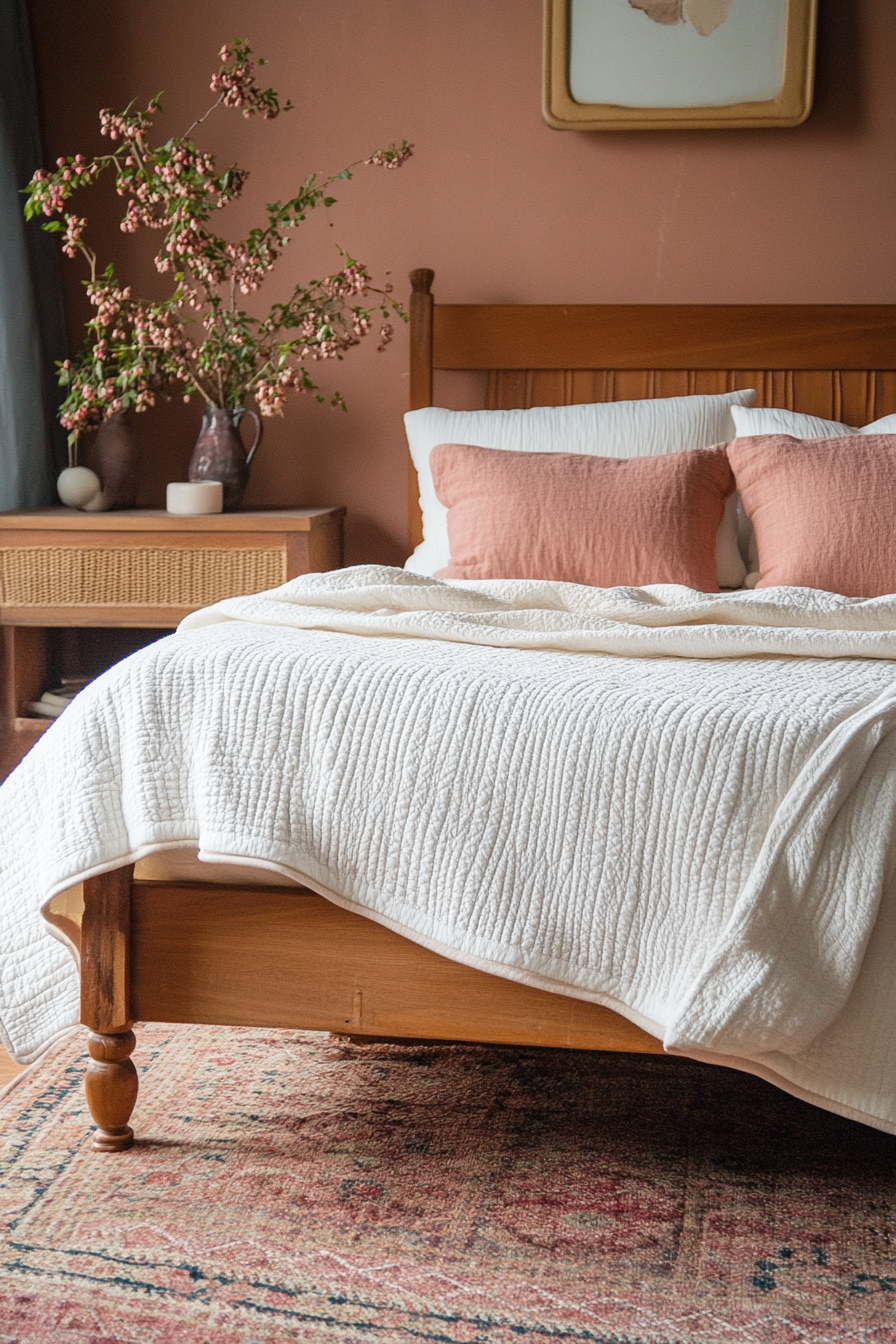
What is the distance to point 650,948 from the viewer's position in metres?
1.30

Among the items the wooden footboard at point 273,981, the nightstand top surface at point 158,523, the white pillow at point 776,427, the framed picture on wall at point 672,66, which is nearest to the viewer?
the wooden footboard at point 273,981

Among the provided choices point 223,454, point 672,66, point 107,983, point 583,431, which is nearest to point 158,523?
point 223,454

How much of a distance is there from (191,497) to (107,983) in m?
1.47

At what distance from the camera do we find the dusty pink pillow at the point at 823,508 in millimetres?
2195

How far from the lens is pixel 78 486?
283 cm

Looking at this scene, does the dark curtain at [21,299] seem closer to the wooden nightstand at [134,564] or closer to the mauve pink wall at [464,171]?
the mauve pink wall at [464,171]

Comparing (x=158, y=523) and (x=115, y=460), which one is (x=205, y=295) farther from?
(x=158, y=523)

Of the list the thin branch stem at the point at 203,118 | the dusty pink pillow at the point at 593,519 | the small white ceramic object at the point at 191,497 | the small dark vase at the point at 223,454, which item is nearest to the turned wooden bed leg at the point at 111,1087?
the dusty pink pillow at the point at 593,519

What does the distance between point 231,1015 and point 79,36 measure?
101 inches

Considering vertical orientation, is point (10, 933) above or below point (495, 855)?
below

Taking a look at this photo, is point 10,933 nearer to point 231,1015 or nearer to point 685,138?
point 231,1015

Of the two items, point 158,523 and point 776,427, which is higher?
point 776,427

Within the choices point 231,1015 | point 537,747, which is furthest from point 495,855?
point 231,1015

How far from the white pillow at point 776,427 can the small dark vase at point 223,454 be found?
1.05 meters
